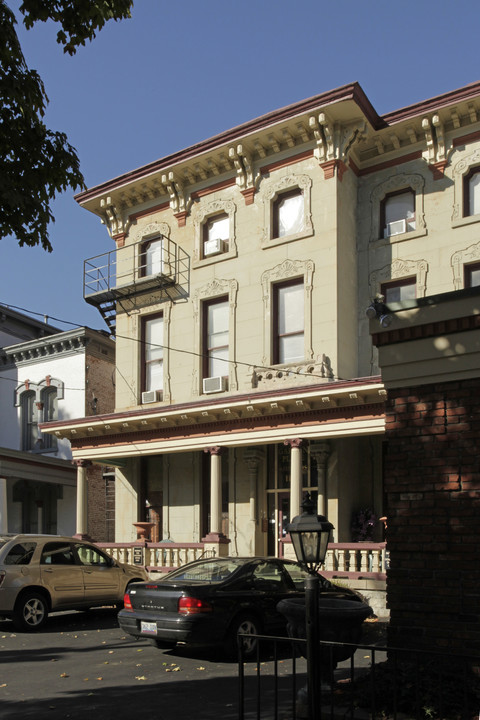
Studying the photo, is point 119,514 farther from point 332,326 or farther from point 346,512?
point 332,326

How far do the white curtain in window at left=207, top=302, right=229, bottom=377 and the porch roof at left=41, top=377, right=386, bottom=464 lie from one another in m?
1.21

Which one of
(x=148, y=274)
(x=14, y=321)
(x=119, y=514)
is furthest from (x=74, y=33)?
(x=14, y=321)

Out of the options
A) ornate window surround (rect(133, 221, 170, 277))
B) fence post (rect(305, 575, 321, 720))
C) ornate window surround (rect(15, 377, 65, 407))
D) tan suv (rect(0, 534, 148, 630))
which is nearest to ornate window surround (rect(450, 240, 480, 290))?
ornate window surround (rect(133, 221, 170, 277))

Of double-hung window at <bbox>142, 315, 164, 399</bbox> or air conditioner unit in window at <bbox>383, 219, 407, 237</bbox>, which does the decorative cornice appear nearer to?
air conditioner unit in window at <bbox>383, 219, 407, 237</bbox>

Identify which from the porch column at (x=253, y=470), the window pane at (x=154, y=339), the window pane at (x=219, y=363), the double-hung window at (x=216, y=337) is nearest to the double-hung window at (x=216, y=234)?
the double-hung window at (x=216, y=337)

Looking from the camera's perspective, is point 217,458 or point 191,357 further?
point 191,357

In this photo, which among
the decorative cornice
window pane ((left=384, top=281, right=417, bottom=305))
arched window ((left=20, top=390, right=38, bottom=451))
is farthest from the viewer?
arched window ((left=20, top=390, right=38, bottom=451))

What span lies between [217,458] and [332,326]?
4.63m

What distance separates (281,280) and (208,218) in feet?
11.8

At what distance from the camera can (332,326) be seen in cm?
1983

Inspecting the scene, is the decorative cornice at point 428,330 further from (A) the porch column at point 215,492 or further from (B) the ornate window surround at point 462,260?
(A) the porch column at point 215,492

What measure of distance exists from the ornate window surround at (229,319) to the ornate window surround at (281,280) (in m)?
1.01

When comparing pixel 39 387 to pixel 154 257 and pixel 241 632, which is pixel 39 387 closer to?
pixel 154 257

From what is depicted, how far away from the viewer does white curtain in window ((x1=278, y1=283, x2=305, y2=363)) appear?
20750 millimetres
